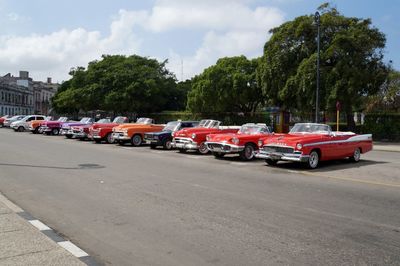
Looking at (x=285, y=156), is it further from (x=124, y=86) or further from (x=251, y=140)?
(x=124, y=86)

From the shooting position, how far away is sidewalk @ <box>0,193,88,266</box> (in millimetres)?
5367

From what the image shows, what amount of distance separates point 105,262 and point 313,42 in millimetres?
33218

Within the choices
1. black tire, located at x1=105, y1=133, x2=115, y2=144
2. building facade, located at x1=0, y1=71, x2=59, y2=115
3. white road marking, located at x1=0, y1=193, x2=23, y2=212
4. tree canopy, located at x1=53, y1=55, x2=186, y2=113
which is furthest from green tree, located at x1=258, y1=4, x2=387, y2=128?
building facade, located at x1=0, y1=71, x2=59, y2=115

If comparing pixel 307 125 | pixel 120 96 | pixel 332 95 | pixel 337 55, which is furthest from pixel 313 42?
pixel 120 96

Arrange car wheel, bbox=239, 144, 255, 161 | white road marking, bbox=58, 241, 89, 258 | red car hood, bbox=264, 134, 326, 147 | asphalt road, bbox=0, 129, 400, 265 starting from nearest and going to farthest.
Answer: white road marking, bbox=58, 241, 89, 258
asphalt road, bbox=0, 129, 400, 265
red car hood, bbox=264, 134, 326, 147
car wheel, bbox=239, 144, 255, 161

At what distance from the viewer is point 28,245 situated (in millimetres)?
5953

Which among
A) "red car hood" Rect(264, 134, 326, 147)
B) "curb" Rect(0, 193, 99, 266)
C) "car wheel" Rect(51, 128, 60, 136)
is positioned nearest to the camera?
"curb" Rect(0, 193, 99, 266)

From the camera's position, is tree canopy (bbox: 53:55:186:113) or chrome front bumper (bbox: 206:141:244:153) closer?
chrome front bumper (bbox: 206:141:244:153)

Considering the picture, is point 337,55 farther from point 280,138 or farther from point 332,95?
point 280,138

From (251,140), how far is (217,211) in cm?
1013

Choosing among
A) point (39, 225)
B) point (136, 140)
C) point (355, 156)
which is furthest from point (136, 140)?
point (39, 225)

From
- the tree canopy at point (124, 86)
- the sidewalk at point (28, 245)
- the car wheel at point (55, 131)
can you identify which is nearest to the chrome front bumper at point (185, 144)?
the sidewalk at point (28, 245)

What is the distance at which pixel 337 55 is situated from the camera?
34.1 metres

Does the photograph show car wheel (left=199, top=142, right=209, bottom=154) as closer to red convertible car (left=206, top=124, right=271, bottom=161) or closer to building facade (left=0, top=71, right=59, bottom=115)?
red convertible car (left=206, top=124, right=271, bottom=161)
